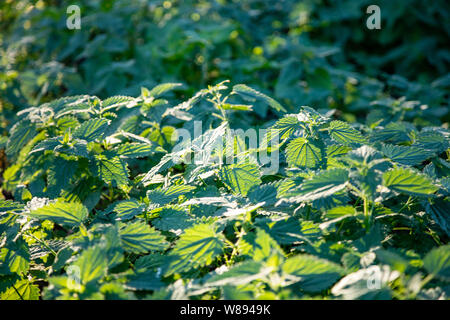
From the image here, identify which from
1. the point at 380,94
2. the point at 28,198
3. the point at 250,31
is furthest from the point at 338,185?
the point at 250,31

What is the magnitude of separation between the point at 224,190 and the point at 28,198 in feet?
2.70

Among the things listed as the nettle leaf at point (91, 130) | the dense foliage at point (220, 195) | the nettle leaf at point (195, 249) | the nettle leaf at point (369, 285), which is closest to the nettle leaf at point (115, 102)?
the dense foliage at point (220, 195)

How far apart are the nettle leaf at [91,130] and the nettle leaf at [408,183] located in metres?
1.00

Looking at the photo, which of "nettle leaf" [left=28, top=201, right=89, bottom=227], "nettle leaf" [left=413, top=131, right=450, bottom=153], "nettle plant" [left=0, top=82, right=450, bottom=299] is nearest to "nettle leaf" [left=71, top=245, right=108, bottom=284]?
"nettle plant" [left=0, top=82, right=450, bottom=299]

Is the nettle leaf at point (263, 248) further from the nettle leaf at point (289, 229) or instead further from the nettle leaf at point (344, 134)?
the nettle leaf at point (344, 134)

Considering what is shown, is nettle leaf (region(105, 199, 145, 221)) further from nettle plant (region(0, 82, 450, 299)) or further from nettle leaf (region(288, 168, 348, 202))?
nettle leaf (region(288, 168, 348, 202))

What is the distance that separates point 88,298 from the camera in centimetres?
100

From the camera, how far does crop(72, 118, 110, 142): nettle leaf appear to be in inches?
58.2

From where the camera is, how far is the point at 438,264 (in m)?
0.97

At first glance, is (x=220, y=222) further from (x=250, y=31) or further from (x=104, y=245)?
(x=250, y=31)

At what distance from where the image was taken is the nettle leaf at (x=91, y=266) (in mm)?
1026

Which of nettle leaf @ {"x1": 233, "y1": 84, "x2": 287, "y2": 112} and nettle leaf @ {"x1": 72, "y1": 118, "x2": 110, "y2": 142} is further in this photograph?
nettle leaf @ {"x1": 233, "y1": 84, "x2": 287, "y2": 112}

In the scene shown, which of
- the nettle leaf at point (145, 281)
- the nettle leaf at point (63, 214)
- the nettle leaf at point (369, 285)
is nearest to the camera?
the nettle leaf at point (369, 285)

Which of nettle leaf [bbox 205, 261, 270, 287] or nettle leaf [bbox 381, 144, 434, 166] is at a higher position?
nettle leaf [bbox 381, 144, 434, 166]
